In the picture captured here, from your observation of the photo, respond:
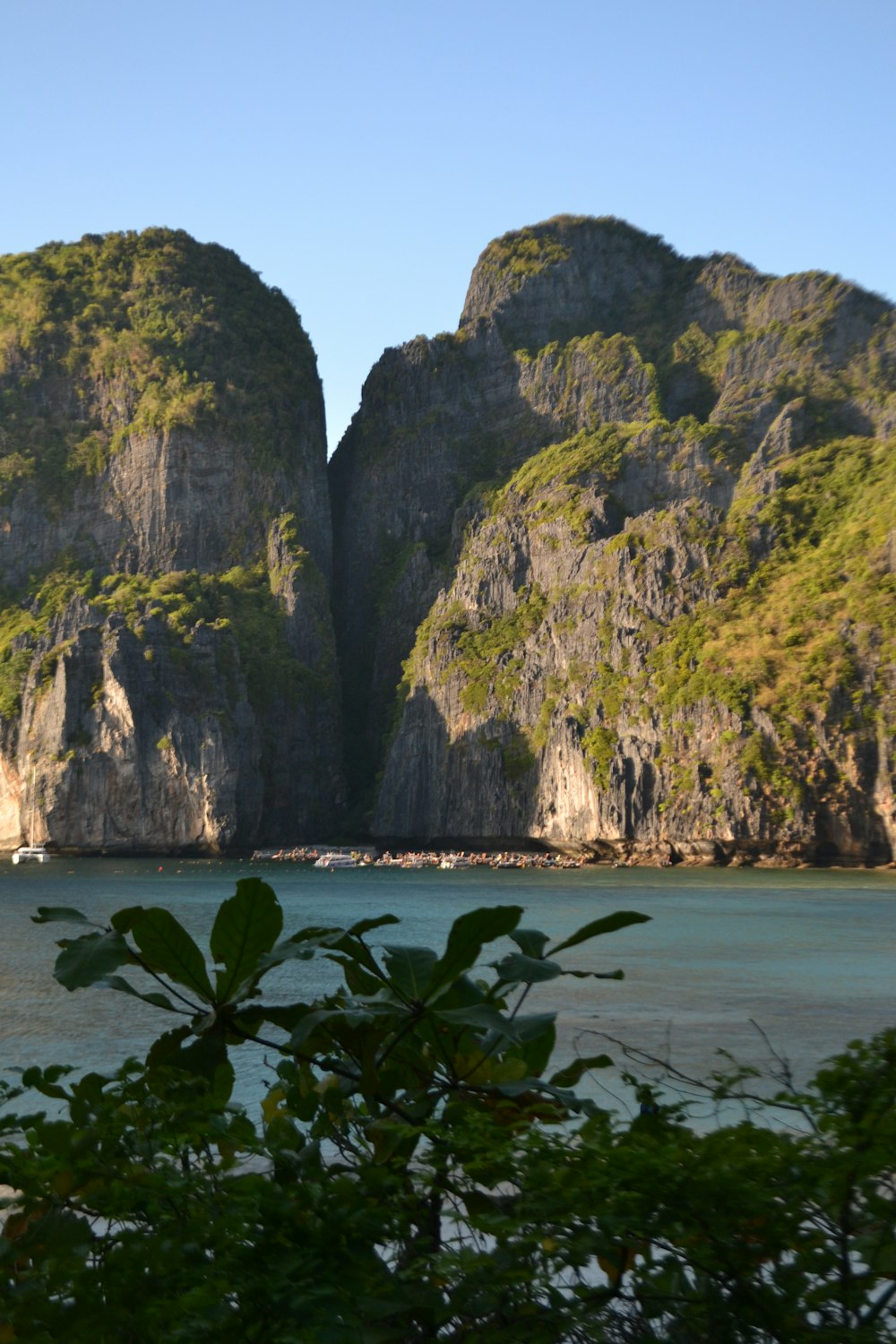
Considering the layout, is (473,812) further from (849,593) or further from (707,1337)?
(707,1337)

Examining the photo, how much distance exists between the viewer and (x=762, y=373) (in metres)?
121

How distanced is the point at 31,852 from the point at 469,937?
102 metres

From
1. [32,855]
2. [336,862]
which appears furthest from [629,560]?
[32,855]

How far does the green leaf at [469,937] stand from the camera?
259 cm

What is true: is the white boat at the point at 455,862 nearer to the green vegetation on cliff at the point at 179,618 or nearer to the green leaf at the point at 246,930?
the green vegetation on cliff at the point at 179,618

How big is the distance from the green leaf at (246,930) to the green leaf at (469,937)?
358 millimetres

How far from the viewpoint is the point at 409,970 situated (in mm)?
2701

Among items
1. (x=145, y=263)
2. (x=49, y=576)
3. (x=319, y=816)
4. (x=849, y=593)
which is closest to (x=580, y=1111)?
(x=849, y=593)

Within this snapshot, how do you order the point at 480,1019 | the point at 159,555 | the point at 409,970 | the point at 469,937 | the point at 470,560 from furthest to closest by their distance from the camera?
the point at 159,555 < the point at 470,560 < the point at 409,970 < the point at 469,937 < the point at 480,1019

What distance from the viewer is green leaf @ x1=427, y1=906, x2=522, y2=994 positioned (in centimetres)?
259

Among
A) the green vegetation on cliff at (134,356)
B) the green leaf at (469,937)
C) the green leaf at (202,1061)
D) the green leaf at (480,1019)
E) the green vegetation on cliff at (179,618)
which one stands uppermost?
the green vegetation on cliff at (134,356)

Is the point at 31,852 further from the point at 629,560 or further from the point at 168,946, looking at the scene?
the point at 168,946

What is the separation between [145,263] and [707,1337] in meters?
141

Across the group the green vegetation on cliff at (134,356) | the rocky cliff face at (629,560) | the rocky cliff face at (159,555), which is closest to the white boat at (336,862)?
the rocky cliff face at (629,560)
